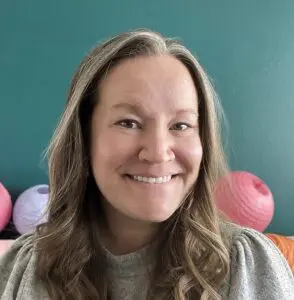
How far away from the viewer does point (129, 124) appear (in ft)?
2.75

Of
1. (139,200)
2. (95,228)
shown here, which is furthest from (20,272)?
(139,200)

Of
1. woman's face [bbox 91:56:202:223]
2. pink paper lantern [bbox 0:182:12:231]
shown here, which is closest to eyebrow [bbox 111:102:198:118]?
woman's face [bbox 91:56:202:223]

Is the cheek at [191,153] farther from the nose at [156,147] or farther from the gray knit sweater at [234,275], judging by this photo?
the gray knit sweater at [234,275]

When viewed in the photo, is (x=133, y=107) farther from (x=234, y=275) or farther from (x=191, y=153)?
(x=234, y=275)

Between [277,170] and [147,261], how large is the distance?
1.62m

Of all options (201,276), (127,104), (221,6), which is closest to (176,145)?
(127,104)

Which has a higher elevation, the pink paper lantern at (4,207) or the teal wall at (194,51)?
the teal wall at (194,51)

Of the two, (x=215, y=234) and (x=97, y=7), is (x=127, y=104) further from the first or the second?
(x=97, y=7)

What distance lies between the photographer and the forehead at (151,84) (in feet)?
2.69

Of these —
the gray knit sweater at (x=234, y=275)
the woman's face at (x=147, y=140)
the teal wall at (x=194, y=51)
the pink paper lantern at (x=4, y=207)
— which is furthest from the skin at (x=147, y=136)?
the teal wall at (x=194, y=51)

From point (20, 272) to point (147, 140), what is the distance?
40cm

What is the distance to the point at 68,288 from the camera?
894mm

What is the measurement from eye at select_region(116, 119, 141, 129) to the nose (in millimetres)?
23

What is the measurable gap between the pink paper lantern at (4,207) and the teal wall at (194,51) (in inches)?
7.8
